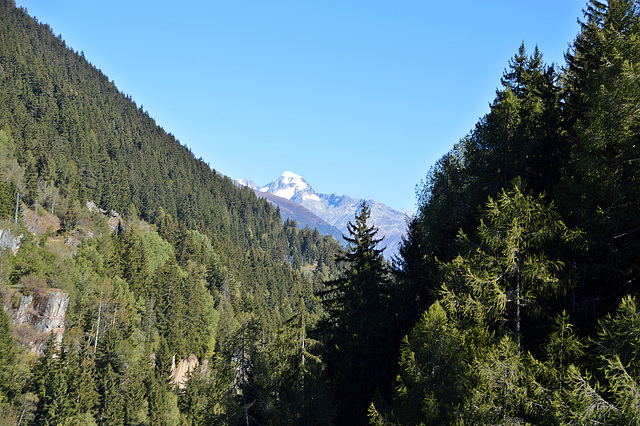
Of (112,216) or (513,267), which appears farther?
(112,216)

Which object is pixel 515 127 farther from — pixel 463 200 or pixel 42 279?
pixel 42 279

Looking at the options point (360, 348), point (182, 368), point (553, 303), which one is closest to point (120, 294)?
point (182, 368)

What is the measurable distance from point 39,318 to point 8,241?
15.8 m

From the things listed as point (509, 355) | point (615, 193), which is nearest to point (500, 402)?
point (509, 355)

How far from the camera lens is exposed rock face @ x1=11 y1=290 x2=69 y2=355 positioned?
6316cm

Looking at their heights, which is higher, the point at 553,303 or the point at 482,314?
the point at 553,303

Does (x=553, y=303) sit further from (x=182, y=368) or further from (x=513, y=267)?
(x=182, y=368)

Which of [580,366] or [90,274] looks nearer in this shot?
[580,366]

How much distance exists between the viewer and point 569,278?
10.5 m

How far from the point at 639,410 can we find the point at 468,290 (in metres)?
4.99

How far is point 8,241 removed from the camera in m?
70.8

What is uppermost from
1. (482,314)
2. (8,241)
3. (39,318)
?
(482,314)

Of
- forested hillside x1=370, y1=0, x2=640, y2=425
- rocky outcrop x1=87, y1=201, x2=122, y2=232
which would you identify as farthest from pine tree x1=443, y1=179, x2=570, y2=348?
rocky outcrop x1=87, y1=201, x2=122, y2=232

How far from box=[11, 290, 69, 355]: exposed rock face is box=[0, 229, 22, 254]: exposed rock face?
1044 cm
